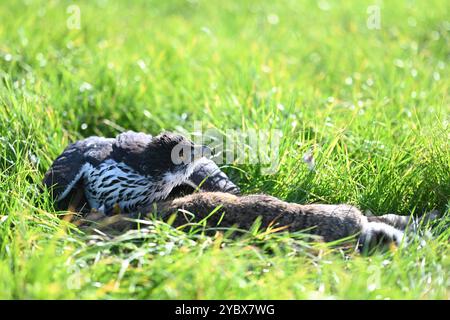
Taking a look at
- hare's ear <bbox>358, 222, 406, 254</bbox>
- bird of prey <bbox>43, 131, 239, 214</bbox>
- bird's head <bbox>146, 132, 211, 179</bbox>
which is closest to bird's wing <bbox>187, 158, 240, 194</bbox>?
bird of prey <bbox>43, 131, 239, 214</bbox>

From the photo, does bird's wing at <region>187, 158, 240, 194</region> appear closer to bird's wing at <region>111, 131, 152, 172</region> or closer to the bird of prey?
the bird of prey

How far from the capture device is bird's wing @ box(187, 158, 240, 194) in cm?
461

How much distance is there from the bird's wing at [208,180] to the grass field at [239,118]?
24 cm

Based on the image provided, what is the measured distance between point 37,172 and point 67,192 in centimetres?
37

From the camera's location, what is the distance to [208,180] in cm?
462

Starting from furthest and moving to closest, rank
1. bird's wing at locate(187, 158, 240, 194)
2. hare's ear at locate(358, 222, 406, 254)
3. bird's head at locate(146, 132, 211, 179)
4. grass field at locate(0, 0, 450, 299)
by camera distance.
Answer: bird's wing at locate(187, 158, 240, 194)
bird's head at locate(146, 132, 211, 179)
hare's ear at locate(358, 222, 406, 254)
grass field at locate(0, 0, 450, 299)

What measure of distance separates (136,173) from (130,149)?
6.4 inches

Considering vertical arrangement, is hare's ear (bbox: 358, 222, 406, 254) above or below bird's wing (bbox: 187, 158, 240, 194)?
below

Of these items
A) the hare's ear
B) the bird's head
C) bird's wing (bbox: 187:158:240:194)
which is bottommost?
the hare's ear

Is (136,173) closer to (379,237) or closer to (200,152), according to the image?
(200,152)

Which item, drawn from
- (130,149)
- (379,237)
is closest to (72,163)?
(130,149)
